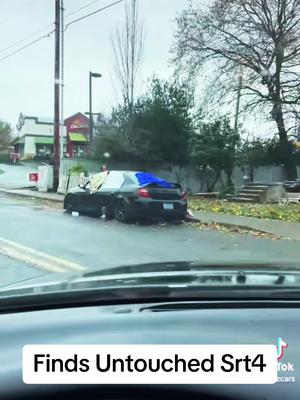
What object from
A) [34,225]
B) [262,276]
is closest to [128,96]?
[34,225]

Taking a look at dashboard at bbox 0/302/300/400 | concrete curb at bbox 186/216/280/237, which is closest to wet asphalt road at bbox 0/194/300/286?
concrete curb at bbox 186/216/280/237

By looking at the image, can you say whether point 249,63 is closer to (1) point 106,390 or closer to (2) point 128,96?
(2) point 128,96

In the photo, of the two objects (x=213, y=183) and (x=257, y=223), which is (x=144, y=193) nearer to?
(x=257, y=223)

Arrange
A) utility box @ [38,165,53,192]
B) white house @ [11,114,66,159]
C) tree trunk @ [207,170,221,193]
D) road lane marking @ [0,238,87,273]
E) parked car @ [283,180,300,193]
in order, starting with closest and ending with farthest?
road lane marking @ [0,238,87,273] < parked car @ [283,180,300,193] < utility box @ [38,165,53,192] < tree trunk @ [207,170,221,193] < white house @ [11,114,66,159]

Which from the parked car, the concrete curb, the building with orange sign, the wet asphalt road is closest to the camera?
the wet asphalt road

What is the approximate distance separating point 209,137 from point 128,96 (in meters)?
8.01

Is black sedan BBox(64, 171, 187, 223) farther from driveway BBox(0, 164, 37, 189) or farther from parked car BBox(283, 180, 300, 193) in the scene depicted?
driveway BBox(0, 164, 37, 189)

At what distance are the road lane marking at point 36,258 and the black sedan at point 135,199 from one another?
4452mm

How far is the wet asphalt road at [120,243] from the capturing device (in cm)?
828

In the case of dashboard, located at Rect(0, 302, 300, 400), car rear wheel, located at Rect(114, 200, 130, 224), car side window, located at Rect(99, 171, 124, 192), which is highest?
car side window, located at Rect(99, 171, 124, 192)

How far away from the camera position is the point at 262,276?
2410 millimetres

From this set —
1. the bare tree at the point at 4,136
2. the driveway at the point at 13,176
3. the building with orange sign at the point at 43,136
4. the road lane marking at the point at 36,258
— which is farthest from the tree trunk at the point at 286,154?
the bare tree at the point at 4,136

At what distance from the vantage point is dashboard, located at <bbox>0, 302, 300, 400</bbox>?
5.27ft

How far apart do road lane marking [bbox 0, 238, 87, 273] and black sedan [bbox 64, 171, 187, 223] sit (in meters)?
4.45
